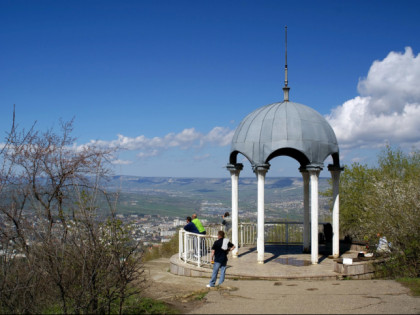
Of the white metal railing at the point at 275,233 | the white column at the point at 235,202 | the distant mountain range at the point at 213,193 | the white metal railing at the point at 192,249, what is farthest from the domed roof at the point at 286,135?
the distant mountain range at the point at 213,193

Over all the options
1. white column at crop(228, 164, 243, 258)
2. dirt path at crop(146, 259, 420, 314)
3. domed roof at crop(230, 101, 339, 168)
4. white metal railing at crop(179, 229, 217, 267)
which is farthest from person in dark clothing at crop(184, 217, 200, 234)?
domed roof at crop(230, 101, 339, 168)

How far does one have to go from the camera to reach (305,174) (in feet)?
57.8

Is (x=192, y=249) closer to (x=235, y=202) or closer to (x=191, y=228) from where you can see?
(x=191, y=228)

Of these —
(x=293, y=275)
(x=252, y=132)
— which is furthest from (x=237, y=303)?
(x=252, y=132)

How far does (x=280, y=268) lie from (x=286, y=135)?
4410 mm

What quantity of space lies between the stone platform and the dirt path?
1.45 ft

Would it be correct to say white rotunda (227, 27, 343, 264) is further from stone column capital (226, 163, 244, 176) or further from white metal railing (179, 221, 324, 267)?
white metal railing (179, 221, 324, 267)

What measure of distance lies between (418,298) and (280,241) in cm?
1089

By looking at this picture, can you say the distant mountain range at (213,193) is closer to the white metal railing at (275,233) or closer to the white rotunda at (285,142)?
the white rotunda at (285,142)

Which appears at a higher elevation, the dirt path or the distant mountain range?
the distant mountain range

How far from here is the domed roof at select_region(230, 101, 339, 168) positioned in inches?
573

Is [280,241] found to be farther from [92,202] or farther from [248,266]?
[92,202]

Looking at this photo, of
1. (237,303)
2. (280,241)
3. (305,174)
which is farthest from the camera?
(280,241)

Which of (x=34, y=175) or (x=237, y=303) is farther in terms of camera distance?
(x=34, y=175)
